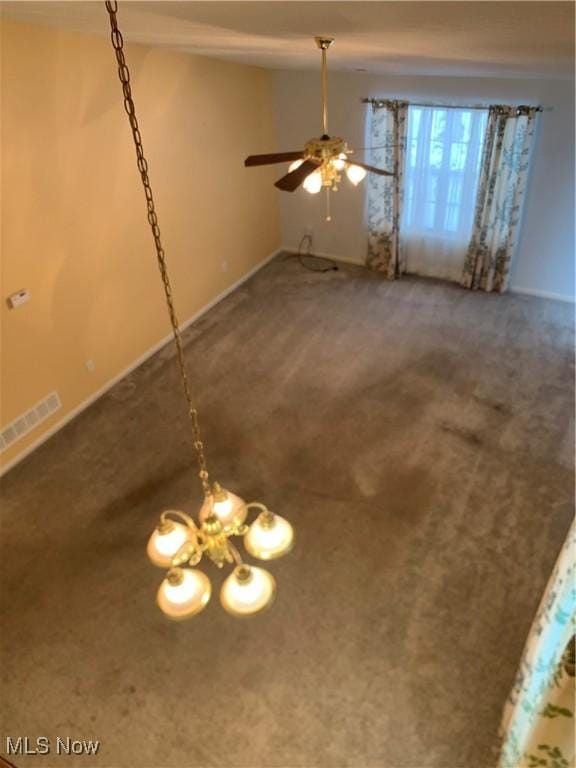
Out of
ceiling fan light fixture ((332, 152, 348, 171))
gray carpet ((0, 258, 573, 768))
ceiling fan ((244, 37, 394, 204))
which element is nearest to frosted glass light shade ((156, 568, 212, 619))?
gray carpet ((0, 258, 573, 768))

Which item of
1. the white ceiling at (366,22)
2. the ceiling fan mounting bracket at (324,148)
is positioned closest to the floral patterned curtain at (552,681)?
the white ceiling at (366,22)

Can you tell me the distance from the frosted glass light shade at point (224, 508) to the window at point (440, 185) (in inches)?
198

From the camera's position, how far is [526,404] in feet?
14.2

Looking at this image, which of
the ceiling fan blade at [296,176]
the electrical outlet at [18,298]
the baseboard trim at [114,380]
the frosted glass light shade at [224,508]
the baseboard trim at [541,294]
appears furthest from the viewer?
the baseboard trim at [541,294]

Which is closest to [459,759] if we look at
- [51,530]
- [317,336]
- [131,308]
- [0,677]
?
[0,677]

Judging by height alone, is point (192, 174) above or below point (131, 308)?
above

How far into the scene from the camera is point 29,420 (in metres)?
4.02

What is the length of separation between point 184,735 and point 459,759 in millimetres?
1324

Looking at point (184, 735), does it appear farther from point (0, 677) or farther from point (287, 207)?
point (287, 207)

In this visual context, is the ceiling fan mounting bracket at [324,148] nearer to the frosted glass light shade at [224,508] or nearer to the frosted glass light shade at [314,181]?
the frosted glass light shade at [314,181]

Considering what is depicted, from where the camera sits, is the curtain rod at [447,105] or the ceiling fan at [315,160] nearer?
the ceiling fan at [315,160]

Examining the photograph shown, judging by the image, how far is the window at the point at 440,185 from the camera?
210 inches
